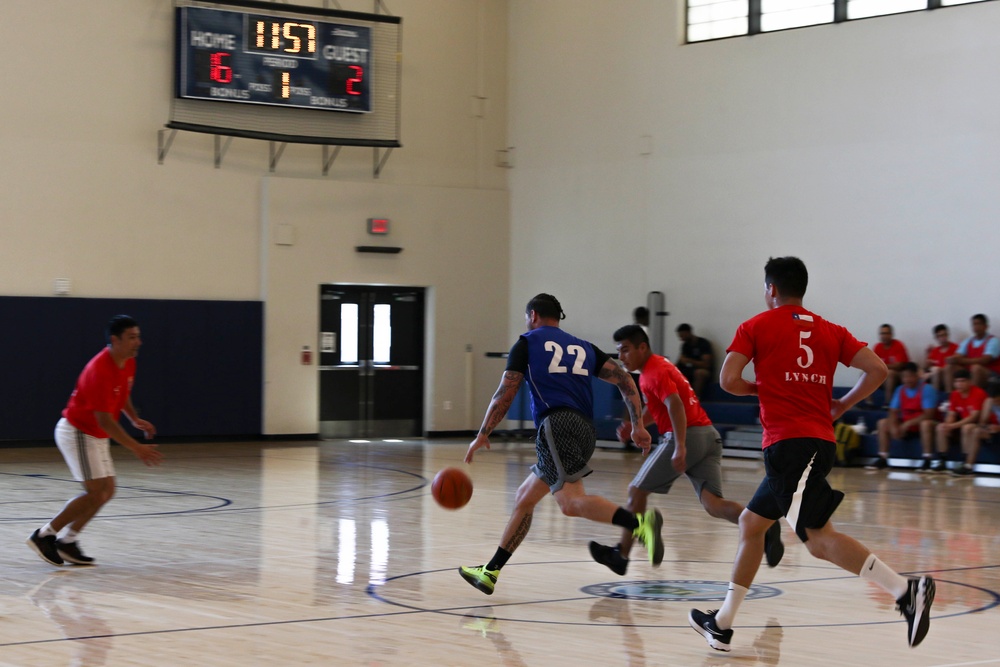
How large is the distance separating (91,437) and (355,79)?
12340 millimetres

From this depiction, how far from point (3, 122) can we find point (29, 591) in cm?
1228

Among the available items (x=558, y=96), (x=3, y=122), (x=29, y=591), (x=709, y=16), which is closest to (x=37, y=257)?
(x=3, y=122)

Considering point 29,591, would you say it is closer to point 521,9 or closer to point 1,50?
point 1,50

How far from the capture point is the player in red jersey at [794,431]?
19.3 ft

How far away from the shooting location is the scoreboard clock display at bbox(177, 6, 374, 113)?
1878 cm

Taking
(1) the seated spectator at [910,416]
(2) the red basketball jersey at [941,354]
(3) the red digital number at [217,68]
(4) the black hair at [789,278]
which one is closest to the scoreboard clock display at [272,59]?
(3) the red digital number at [217,68]

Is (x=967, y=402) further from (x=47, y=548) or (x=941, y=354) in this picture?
(x=47, y=548)

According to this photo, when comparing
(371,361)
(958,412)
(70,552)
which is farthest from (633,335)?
(371,361)

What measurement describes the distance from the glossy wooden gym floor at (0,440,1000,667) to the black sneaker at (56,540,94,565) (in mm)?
119

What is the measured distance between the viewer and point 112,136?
19078mm

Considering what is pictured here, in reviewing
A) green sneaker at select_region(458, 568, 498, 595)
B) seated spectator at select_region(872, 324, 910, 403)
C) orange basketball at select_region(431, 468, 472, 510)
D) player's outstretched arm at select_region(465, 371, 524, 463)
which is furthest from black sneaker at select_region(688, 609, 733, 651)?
seated spectator at select_region(872, 324, 910, 403)

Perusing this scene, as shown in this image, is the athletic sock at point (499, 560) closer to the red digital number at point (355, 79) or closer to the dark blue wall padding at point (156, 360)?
the dark blue wall padding at point (156, 360)

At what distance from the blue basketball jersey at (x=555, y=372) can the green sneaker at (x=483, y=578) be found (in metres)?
0.89

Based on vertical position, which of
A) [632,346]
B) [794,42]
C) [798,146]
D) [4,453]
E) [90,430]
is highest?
[794,42]
